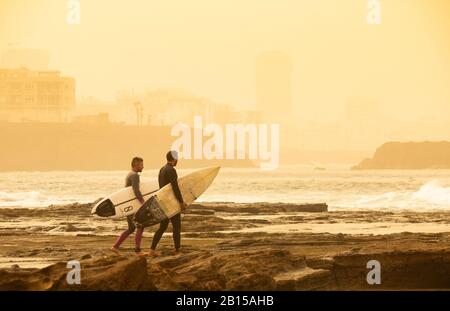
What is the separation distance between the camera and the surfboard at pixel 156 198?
16.8 metres

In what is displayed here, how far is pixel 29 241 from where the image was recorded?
23734 mm

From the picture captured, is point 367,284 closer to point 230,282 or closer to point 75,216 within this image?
point 230,282

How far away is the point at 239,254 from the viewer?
14414 mm

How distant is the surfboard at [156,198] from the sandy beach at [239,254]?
2.61 ft

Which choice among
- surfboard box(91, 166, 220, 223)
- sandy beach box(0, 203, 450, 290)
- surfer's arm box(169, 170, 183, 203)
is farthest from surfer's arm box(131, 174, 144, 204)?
sandy beach box(0, 203, 450, 290)

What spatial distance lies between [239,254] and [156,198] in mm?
2861

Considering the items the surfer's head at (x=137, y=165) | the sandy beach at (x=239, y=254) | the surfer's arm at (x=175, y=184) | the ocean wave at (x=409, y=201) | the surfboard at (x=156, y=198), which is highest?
the surfer's head at (x=137, y=165)

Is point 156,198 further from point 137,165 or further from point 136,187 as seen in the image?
point 137,165

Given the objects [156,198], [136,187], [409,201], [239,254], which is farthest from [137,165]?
[409,201]

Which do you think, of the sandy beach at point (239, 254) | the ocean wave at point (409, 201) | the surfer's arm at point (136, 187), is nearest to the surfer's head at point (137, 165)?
A: the surfer's arm at point (136, 187)

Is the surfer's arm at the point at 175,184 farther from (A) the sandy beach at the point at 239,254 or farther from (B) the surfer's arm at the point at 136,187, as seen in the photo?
(A) the sandy beach at the point at 239,254
